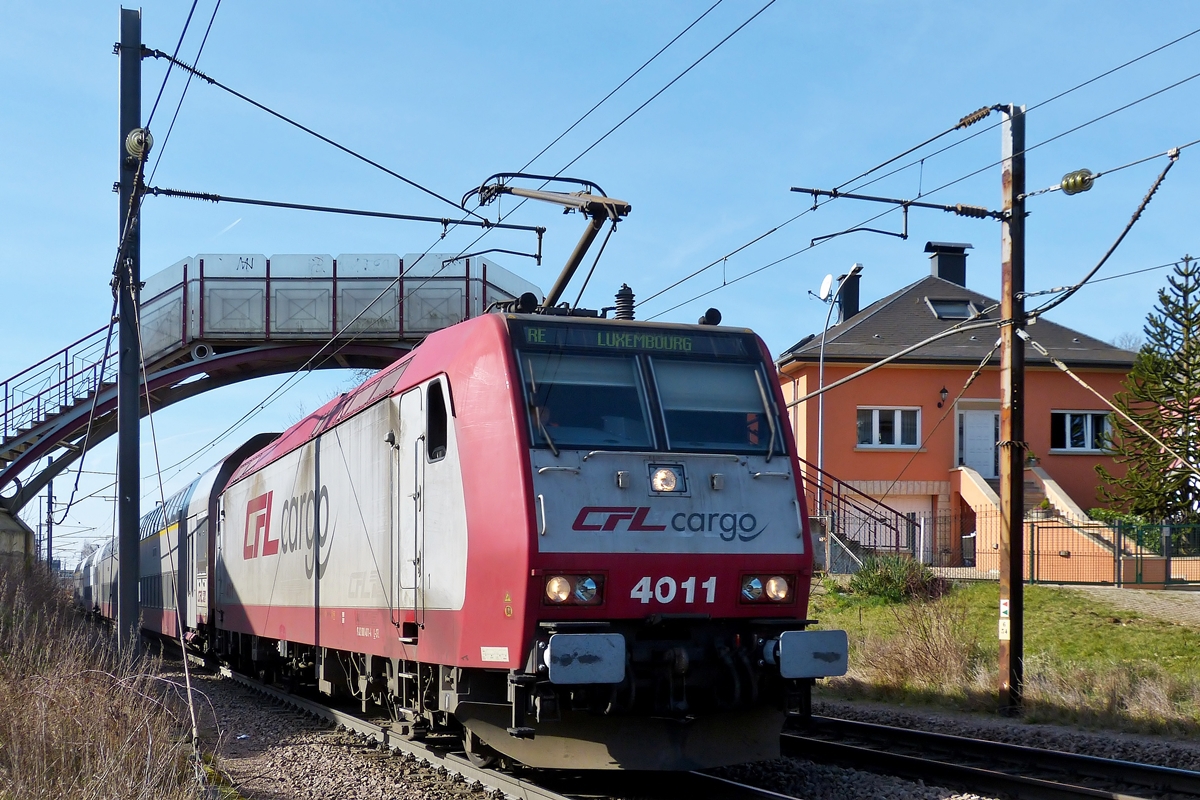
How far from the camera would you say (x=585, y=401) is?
881cm

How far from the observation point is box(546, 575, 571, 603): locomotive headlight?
8016 millimetres

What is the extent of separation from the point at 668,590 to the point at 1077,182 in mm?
8375

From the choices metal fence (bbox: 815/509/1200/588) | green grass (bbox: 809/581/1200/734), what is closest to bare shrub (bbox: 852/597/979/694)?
green grass (bbox: 809/581/1200/734)

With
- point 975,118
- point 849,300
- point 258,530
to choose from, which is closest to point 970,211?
point 975,118

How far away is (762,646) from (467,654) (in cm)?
211

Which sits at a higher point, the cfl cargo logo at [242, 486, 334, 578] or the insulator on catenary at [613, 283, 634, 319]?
the insulator on catenary at [613, 283, 634, 319]

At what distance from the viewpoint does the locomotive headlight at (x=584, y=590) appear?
26.6 ft

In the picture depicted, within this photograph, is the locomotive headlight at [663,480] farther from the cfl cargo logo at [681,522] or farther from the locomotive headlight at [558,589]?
the locomotive headlight at [558,589]

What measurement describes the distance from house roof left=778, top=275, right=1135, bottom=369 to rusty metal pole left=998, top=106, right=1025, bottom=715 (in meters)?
18.8

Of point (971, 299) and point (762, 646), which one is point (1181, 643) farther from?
point (971, 299)

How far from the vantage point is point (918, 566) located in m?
23.8

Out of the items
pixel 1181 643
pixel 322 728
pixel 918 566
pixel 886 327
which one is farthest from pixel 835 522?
pixel 322 728

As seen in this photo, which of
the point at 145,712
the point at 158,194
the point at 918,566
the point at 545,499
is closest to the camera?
the point at 545,499

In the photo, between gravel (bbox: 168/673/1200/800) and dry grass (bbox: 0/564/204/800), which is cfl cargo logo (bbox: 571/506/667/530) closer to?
gravel (bbox: 168/673/1200/800)
